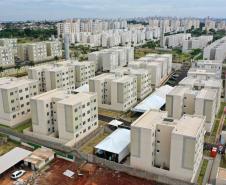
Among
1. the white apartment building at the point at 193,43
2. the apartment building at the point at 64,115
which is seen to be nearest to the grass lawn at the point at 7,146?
the apartment building at the point at 64,115

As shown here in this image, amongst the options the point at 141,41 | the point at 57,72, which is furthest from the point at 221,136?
the point at 141,41

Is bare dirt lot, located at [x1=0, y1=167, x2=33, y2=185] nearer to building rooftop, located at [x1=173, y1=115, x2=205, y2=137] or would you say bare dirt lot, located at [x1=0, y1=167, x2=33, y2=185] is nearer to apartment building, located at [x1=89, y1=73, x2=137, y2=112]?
building rooftop, located at [x1=173, y1=115, x2=205, y2=137]

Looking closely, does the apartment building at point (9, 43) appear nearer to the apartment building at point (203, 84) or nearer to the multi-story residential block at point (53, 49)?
the multi-story residential block at point (53, 49)

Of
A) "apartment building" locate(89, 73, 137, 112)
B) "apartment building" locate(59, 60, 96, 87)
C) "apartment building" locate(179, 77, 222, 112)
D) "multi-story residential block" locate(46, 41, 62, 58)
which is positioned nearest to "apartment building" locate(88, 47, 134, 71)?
"apartment building" locate(59, 60, 96, 87)

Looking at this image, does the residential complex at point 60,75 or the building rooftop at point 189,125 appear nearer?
the building rooftop at point 189,125

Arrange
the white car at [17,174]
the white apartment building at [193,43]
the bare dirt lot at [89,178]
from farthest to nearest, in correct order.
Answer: the white apartment building at [193,43], the white car at [17,174], the bare dirt lot at [89,178]

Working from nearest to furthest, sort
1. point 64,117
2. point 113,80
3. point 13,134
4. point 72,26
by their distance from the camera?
point 64,117 < point 13,134 < point 113,80 < point 72,26

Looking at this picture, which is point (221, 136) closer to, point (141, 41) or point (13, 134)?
point (13, 134)
